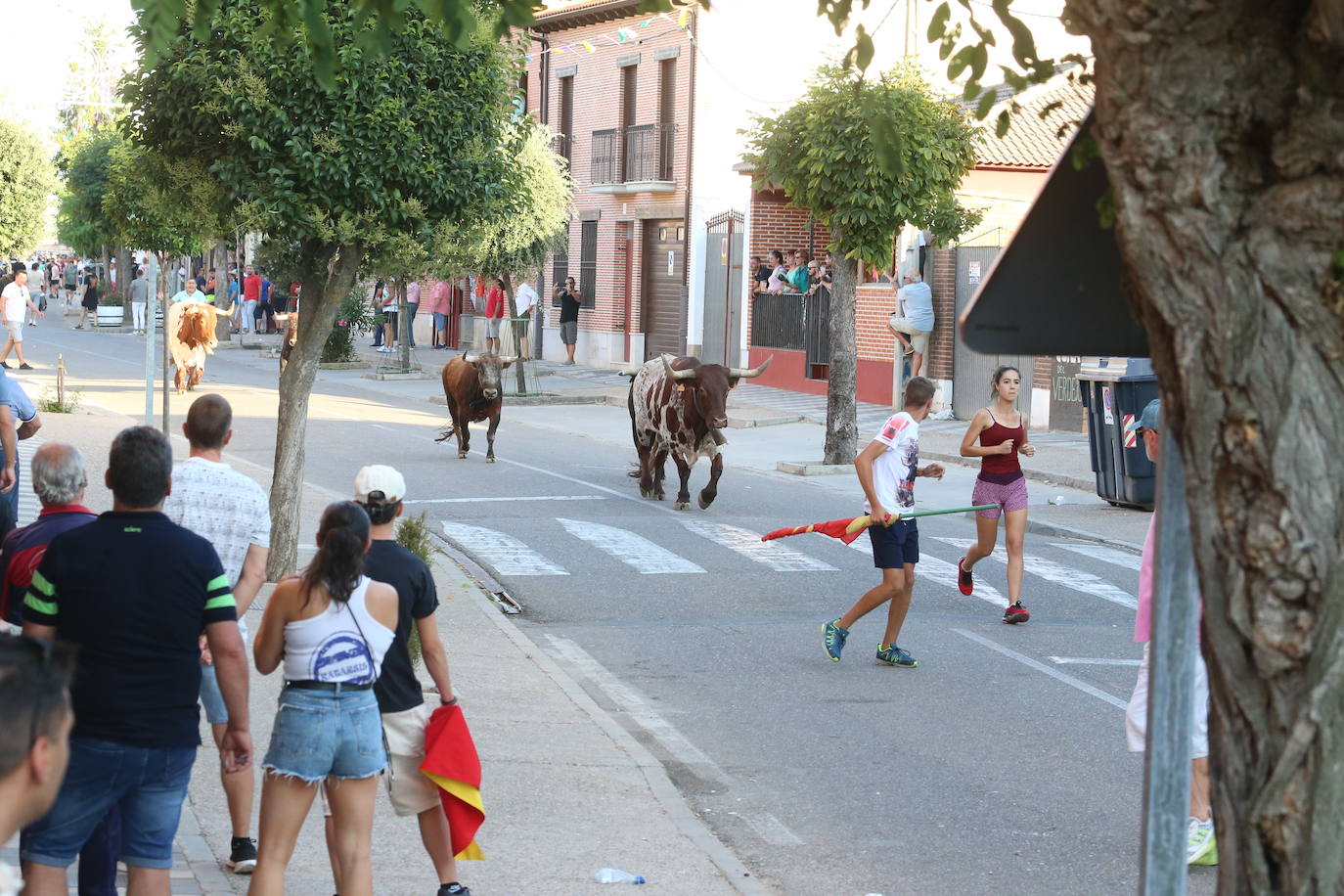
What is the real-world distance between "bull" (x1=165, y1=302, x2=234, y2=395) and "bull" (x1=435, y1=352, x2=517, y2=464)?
8489 millimetres

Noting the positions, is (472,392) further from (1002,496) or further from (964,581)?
(1002,496)

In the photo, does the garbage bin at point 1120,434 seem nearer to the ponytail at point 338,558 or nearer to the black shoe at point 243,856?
the black shoe at point 243,856

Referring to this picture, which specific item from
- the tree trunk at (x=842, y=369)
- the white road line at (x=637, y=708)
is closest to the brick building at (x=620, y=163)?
the tree trunk at (x=842, y=369)

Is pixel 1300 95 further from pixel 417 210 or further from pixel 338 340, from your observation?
pixel 338 340

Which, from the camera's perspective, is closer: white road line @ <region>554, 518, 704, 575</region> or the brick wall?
white road line @ <region>554, 518, 704, 575</region>

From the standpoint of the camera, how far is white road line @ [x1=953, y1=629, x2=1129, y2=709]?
9.23 meters

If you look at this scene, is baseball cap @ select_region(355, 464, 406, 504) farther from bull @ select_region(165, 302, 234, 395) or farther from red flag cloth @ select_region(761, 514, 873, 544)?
bull @ select_region(165, 302, 234, 395)

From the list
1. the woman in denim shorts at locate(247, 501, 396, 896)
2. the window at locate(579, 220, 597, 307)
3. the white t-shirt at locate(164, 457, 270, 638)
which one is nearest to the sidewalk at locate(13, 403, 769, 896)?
the woman in denim shorts at locate(247, 501, 396, 896)

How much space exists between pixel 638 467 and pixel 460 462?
232 cm

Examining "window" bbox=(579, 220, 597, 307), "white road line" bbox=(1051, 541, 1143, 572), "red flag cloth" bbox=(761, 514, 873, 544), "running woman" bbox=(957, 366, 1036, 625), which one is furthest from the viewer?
"window" bbox=(579, 220, 597, 307)

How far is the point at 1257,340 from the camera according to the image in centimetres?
265

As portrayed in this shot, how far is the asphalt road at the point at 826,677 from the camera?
6.77m

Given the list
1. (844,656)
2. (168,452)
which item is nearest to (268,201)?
(844,656)

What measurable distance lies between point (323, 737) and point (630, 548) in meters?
8.97
